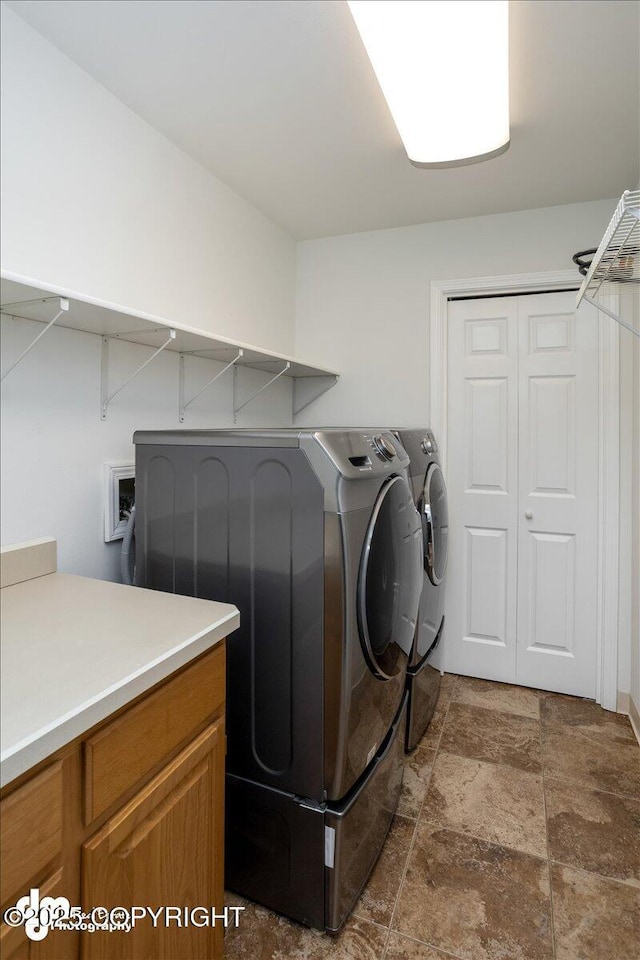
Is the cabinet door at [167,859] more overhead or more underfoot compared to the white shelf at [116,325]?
more underfoot

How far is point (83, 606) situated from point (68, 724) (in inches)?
19.4

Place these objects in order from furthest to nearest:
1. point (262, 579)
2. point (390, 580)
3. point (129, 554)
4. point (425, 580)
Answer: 1. point (425, 580)
2. point (129, 554)
3. point (390, 580)
4. point (262, 579)

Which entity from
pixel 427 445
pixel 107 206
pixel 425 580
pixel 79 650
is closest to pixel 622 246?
pixel 427 445

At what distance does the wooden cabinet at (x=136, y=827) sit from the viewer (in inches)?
28.2

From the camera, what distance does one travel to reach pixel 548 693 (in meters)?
2.65

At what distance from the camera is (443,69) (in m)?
1.31

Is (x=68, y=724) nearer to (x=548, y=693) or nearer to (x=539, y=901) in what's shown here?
(x=539, y=901)

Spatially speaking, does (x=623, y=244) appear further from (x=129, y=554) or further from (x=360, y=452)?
(x=129, y=554)

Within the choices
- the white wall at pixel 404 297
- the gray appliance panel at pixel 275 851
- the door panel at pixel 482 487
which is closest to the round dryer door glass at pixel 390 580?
the gray appliance panel at pixel 275 851

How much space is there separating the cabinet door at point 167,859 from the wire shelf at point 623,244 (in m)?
1.57

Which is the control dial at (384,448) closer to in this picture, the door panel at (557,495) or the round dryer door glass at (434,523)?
the round dryer door glass at (434,523)

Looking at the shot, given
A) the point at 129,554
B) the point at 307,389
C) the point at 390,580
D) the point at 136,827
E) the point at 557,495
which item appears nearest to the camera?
the point at 136,827

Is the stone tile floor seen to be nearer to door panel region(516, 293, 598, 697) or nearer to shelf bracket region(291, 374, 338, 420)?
door panel region(516, 293, 598, 697)

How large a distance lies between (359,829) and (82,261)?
1.84 m
